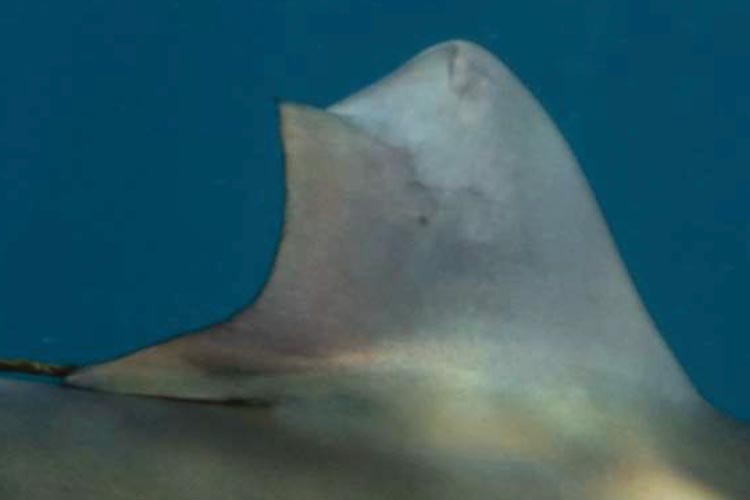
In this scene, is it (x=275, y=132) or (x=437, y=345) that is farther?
(x=275, y=132)

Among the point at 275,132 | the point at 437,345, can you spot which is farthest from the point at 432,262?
the point at 275,132

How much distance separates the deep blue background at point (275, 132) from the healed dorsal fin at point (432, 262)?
8267 mm

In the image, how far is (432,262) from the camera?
6.02ft

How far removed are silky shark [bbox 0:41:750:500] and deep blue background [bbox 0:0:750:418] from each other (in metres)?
8.29

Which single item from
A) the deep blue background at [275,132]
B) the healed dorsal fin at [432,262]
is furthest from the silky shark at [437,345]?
the deep blue background at [275,132]

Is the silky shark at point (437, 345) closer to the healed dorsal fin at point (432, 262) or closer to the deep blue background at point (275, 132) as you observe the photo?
the healed dorsal fin at point (432, 262)

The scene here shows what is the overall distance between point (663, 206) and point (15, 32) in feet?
16.4

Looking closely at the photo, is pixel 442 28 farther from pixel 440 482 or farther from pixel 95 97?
pixel 440 482

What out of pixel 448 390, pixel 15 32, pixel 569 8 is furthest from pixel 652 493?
pixel 569 8

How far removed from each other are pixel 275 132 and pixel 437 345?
8.56 metres

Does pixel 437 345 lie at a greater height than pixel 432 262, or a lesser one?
lesser

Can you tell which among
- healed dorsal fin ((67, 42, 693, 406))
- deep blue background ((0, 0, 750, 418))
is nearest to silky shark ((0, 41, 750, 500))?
healed dorsal fin ((67, 42, 693, 406))

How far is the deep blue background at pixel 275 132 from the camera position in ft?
33.5

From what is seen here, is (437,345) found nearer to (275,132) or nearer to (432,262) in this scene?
(432,262)
